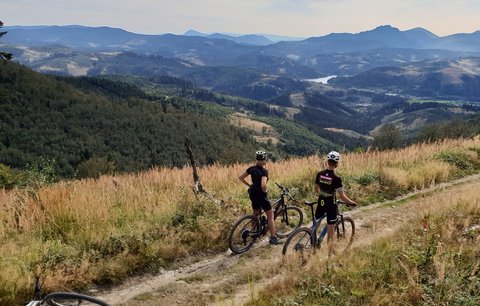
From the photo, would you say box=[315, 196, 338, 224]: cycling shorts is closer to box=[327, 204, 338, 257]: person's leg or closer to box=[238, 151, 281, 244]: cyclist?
box=[327, 204, 338, 257]: person's leg

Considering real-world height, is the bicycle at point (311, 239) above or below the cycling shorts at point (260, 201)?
below

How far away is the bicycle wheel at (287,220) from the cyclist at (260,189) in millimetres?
649

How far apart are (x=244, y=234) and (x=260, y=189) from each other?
1048mm

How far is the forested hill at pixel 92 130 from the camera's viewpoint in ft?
362

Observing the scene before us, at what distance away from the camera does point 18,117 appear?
390 ft

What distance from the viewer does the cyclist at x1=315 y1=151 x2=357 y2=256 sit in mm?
7371

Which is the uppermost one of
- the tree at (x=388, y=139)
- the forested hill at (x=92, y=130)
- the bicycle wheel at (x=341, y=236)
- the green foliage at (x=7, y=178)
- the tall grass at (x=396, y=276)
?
the tall grass at (x=396, y=276)

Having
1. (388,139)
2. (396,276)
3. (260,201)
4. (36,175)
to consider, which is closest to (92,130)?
(388,139)

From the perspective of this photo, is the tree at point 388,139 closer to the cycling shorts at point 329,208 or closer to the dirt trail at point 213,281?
the dirt trail at point 213,281

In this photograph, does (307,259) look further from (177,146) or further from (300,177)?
(177,146)

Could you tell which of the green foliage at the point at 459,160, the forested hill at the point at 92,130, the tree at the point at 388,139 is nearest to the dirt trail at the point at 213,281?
the green foliage at the point at 459,160

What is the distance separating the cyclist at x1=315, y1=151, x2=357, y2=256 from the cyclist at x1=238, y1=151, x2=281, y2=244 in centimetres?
115

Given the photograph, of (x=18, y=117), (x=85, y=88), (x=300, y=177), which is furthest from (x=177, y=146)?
(x=300, y=177)

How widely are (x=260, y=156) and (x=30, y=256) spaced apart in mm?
4633
